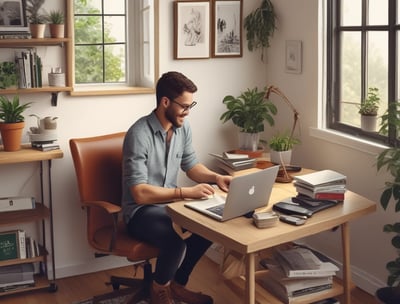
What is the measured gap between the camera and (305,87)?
468cm

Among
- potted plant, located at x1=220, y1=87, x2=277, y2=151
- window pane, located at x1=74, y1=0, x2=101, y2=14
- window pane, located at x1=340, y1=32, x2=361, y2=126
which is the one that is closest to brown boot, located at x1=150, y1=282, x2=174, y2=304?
potted plant, located at x1=220, y1=87, x2=277, y2=151

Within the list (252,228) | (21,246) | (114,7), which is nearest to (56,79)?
(114,7)

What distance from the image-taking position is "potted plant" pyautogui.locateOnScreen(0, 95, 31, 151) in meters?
4.11

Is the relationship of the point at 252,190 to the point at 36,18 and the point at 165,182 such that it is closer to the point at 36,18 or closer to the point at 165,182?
the point at 165,182

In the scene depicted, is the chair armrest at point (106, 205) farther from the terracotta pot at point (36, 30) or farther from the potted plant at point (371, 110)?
the potted plant at point (371, 110)

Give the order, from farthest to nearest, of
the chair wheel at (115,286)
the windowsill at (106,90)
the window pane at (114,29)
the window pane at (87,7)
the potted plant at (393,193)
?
the window pane at (114,29) → the window pane at (87,7) → the windowsill at (106,90) → the chair wheel at (115,286) → the potted plant at (393,193)

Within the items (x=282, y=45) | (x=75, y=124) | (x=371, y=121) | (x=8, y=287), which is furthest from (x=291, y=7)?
(x=8, y=287)

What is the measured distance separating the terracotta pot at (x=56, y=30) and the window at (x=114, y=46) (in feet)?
1.11

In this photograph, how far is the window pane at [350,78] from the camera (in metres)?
4.32

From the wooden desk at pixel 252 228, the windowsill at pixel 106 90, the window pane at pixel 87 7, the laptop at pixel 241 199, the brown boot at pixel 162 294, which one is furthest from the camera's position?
the window pane at pixel 87 7

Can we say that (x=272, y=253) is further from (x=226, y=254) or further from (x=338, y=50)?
(x=338, y=50)

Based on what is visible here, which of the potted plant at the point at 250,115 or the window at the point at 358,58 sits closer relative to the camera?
the window at the point at 358,58

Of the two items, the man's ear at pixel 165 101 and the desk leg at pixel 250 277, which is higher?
the man's ear at pixel 165 101

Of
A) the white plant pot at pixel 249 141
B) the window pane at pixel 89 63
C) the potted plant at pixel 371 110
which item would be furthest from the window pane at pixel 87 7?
the potted plant at pixel 371 110
